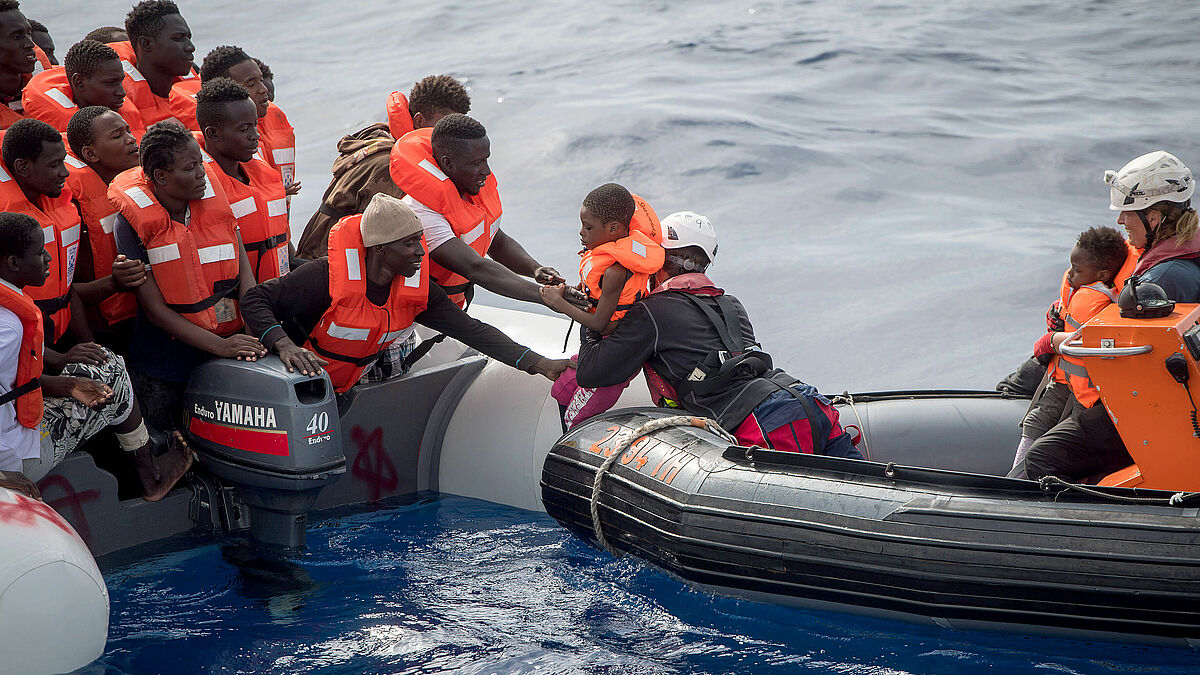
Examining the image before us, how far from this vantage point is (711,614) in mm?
3207

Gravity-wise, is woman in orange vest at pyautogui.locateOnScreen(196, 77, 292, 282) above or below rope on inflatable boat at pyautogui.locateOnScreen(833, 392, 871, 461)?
above

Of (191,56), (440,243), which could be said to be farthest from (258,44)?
(440,243)

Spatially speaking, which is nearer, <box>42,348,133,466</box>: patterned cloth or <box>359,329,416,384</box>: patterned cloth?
<box>42,348,133,466</box>: patterned cloth

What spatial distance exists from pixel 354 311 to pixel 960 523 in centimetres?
179

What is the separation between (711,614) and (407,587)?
895 millimetres

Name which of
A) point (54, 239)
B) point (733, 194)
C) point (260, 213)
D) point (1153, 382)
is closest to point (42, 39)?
point (260, 213)

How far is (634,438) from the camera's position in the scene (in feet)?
11.2

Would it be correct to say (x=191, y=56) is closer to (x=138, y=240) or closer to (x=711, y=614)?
(x=138, y=240)

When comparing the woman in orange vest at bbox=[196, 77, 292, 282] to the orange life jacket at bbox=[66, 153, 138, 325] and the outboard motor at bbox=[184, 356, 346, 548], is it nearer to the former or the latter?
the orange life jacket at bbox=[66, 153, 138, 325]

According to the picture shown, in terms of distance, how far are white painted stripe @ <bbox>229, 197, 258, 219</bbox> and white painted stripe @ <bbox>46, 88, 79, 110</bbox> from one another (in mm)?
732

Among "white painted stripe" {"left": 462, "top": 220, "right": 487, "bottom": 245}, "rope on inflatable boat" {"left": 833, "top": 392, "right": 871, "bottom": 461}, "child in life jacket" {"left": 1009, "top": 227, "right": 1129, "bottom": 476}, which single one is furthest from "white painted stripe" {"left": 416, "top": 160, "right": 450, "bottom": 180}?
"child in life jacket" {"left": 1009, "top": 227, "right": 1129, "bottom": 476}

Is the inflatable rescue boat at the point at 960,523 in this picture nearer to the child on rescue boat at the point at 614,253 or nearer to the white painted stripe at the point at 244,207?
the child on rescue boat at the point at 614,253

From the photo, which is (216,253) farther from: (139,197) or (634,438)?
(634,438)

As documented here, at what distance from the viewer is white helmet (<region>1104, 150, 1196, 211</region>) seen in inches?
123
